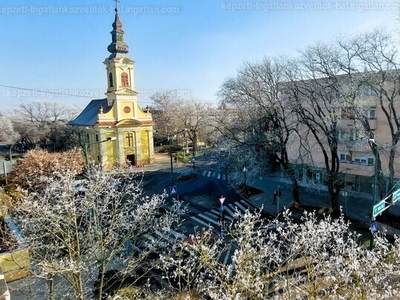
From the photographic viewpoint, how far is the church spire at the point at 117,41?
118 feet

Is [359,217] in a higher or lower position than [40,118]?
lower

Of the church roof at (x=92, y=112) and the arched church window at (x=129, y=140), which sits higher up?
the church roof at (x=92, y=112)

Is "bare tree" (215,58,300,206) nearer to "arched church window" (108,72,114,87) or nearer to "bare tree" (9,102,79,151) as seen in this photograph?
"arched church window" (108,72,114,87)

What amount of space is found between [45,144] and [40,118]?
34.1 ft

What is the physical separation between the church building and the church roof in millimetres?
177

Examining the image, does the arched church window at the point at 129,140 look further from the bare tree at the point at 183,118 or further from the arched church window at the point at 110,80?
the bare tree at the point at 183,118

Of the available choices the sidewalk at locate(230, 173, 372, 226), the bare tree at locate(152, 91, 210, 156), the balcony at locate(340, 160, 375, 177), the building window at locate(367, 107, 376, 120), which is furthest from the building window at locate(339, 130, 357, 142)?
the bare tree at locate(152, 91, 210, 156)

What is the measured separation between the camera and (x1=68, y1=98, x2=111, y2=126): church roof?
3838 cm

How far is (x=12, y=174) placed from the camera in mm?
21547

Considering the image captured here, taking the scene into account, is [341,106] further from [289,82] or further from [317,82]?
[289,82]

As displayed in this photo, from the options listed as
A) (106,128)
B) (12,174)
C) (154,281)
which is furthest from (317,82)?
(106,128)

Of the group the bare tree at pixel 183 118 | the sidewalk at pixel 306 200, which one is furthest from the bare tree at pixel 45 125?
the sidewalk at pixel 306 200

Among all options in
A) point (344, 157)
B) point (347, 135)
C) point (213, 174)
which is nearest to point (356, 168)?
point (344, 157)

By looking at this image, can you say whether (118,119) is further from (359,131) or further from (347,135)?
(359,131)
